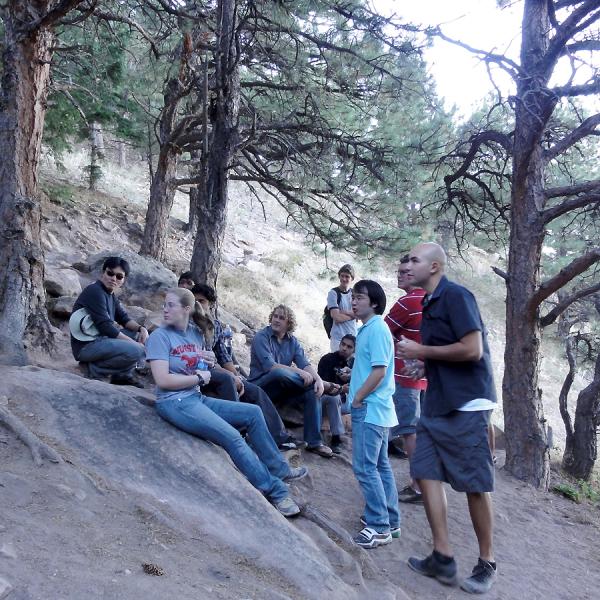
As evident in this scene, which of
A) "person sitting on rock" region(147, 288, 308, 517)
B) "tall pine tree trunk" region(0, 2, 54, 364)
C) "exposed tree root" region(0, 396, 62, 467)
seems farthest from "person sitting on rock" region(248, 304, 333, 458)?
"exposed tree root" region(0, 396, 62, 467)

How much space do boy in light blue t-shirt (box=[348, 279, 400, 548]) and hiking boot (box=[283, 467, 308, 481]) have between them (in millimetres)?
777

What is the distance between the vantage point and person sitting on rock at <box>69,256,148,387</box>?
5770 mm

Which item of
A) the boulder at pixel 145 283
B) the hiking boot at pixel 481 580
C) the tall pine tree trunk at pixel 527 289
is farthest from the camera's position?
the boulder at pixel 145 283

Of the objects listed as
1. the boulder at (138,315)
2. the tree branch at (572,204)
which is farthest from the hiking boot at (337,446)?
the tree branch at (572,204)

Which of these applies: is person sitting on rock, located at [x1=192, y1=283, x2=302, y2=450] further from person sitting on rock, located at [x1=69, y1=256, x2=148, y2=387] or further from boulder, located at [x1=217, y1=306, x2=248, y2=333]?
boulder, located at [x1=217, y1=306, x2=248, y2=333]

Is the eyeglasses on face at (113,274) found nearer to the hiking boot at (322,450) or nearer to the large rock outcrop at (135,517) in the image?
the large rock outcrop at (135,517)

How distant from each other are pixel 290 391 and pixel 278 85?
5.65m

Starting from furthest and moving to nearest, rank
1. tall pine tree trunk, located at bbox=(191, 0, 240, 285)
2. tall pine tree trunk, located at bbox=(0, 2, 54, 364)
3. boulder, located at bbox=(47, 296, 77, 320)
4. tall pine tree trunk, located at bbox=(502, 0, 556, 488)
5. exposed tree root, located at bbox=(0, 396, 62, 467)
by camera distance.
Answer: tall pine tree trunk, located at bbox=(191, 0, 240, 285)
boulder, located at bbox=(47, 296, 77, 320)
tall pine tree trunk, located at bbox=(502, 0, 556, 488)
tall pine tree trunk, located at bbox=(0, 2, 54, 364)
exposed tree root, located at bbox=(0, 396, 62, 467)

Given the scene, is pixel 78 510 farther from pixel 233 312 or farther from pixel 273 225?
pixel 273 225

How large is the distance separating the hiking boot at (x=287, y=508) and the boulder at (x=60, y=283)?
542 centimetres

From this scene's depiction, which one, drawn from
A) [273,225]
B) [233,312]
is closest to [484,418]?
[233,312]

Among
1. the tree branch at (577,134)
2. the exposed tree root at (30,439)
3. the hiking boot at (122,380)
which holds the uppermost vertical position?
the tree branch at (577,134)

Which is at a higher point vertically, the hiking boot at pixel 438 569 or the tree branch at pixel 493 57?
the tree branch at pixel 493 57

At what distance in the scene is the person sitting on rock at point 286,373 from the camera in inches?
234
